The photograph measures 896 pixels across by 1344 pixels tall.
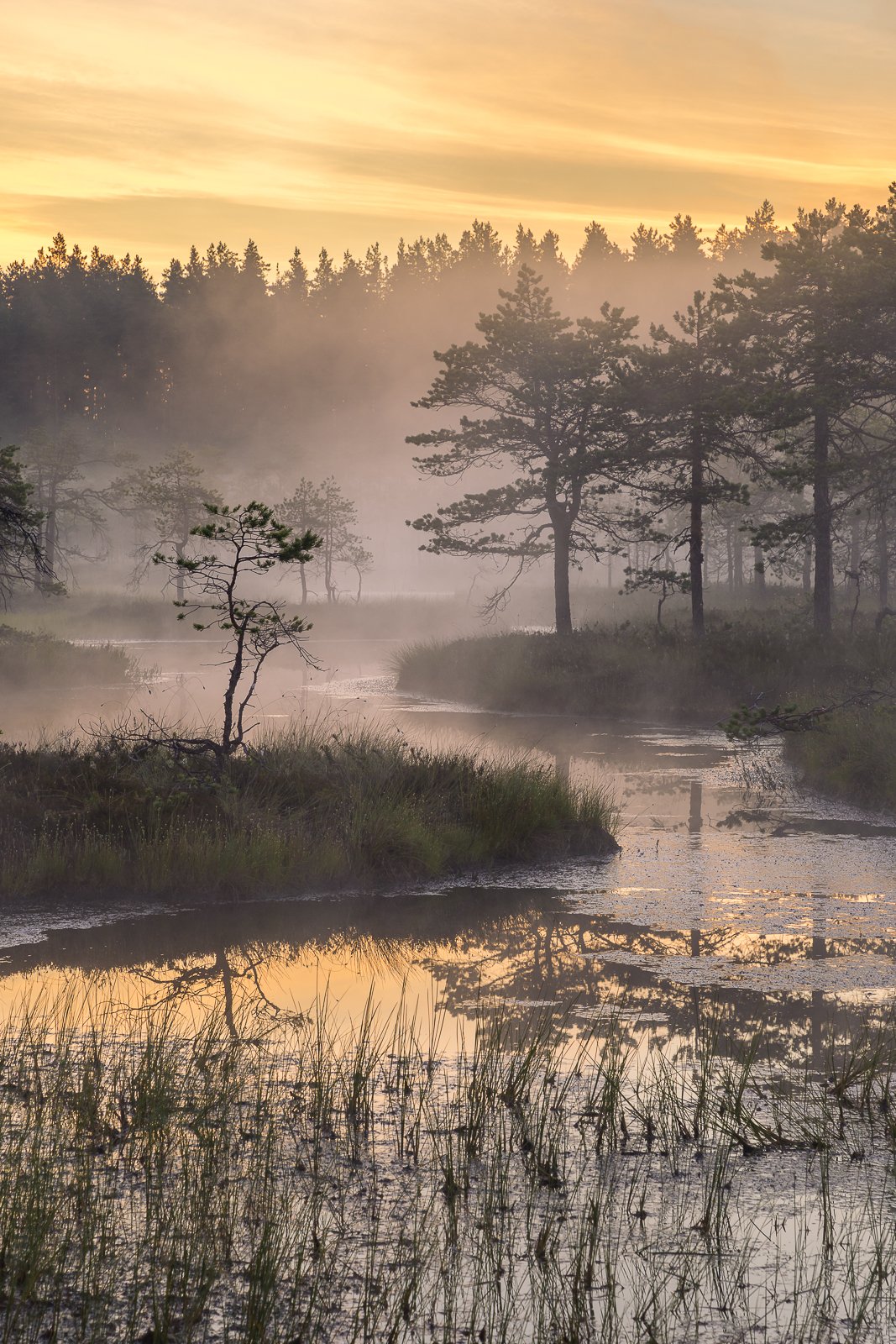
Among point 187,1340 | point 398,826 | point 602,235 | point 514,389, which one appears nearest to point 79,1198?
point 187,1340

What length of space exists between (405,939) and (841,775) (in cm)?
→ 906

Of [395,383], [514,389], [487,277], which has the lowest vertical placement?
[514,389]

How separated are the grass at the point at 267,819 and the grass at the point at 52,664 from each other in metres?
20.8

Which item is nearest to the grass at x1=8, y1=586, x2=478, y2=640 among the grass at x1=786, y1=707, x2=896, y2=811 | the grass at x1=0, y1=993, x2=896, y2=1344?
the grass at x1=786, y1=707, x2=896, y2=811

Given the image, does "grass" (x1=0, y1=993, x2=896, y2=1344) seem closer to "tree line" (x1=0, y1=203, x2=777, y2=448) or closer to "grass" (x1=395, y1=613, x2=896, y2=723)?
"grass" (x1=395, y1=613, x2=896, y2=723)

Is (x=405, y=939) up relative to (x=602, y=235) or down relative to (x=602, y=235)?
down

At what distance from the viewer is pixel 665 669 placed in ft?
93.8

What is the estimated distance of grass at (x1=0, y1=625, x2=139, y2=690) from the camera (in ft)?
112

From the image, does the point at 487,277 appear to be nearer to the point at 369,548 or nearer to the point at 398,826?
the point at 369,548

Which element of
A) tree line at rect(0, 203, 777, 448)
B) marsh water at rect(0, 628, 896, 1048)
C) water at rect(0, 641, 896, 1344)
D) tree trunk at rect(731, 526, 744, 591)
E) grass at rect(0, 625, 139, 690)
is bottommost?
marsh water at rect(0, 628, 896, 1048)

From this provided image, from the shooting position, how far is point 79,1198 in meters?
4.80

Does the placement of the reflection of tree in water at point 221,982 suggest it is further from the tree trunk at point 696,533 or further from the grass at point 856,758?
the tree trunk at point 696,533

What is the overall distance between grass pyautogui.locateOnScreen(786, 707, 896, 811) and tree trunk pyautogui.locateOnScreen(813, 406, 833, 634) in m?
10.2

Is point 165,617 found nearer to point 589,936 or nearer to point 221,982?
point 589,936
